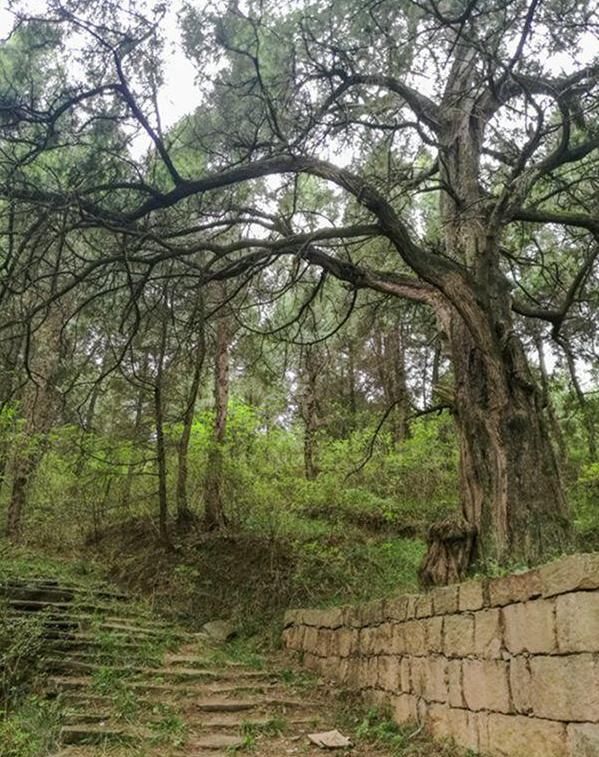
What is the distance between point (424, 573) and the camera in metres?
5.24

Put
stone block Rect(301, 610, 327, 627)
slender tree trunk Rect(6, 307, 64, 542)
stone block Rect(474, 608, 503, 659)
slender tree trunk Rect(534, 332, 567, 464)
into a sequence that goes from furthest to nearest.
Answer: slender tree trunk Rect(6, 307, 64, 542) → slender tree trunk Rect(534, 332, 567, 464) → stone block Rect(301, 610, 327, 627) → stone block Rect(474, 608, 503, 659)

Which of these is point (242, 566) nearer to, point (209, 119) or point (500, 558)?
point (500, 558)

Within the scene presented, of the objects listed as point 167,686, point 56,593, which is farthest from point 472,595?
point 56,593

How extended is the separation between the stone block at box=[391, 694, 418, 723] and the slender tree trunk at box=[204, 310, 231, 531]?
16.7ft

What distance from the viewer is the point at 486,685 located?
3578 millimetres

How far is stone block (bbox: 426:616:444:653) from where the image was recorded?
4.23 metres

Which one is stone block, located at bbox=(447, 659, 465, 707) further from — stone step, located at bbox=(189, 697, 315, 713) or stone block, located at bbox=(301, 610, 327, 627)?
stone block, located at bbox=(301, 610, 327, 627)

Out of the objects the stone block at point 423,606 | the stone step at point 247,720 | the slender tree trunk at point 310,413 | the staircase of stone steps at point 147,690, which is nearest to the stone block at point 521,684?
the stone block at point 423,606

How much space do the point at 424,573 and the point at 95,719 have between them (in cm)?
290

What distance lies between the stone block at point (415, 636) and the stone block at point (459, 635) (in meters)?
0.37

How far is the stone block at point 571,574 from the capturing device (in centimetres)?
282

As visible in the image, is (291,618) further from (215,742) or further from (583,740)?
(583,740)

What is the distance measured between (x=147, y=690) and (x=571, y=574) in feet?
13.7

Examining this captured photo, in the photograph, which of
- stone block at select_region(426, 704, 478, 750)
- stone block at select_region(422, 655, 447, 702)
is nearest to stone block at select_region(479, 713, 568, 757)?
stone block at select_region(426, 704, 478, 750)
